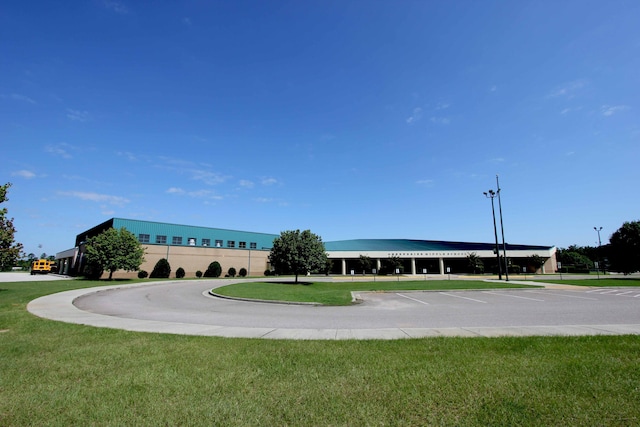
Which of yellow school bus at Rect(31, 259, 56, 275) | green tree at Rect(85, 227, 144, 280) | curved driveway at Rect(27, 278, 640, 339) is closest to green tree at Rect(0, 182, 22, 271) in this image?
curved driveway at Rect(27, 278, 640, 339)

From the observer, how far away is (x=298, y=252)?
1259 inches

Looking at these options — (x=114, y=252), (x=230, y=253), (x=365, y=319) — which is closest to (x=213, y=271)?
(x=230, y=253)

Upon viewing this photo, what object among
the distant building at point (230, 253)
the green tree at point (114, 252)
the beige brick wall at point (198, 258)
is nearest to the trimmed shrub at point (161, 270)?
the beige brick wall at point (198, 258)

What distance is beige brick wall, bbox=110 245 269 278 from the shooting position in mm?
46938

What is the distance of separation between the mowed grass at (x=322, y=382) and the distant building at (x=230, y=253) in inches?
1489

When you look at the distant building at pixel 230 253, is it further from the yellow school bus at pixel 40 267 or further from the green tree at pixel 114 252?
the green tree at pixel 114 252

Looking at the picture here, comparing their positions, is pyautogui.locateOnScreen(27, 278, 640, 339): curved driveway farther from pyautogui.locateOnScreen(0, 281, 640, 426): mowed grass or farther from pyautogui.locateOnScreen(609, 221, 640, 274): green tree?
pyautogui.locateOnScreen(609, 221, 640, 274): green tree

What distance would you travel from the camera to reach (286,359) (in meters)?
6.21

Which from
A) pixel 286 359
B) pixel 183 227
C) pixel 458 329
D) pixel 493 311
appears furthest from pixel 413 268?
pixel 286 359

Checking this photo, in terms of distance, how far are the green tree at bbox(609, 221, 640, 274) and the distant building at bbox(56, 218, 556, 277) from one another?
1714cm

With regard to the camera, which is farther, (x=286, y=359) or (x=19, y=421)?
(x=286, y=359)

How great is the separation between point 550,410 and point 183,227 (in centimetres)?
5580

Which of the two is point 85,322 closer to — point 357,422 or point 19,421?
point 19,421

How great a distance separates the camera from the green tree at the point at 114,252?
122 feet
